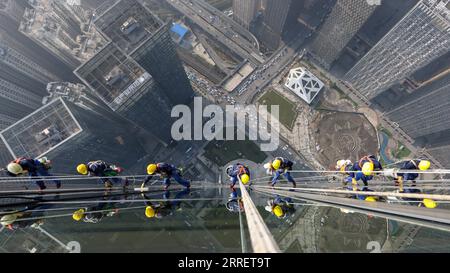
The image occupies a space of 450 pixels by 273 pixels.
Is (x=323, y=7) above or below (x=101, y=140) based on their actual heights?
above

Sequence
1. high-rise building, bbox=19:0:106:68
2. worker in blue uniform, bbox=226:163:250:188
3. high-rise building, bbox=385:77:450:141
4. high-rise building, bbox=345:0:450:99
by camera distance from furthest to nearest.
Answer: high-rise building, bbox=385:77:450:141 → high-rise building, bbox=19:0:106:68 → high-rise building, bbox=345:0:450:99 → worker in blue uniform, bbox=226:163:250:188

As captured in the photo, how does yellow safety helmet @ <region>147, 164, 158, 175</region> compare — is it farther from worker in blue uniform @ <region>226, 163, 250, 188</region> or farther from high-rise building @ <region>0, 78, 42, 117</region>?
high-rise building @ <region>0, 78, 42, 117</region>

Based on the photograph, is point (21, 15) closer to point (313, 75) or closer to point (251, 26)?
point (251, 26)

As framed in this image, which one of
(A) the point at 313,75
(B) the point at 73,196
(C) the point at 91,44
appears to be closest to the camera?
(B) the point at 73,196

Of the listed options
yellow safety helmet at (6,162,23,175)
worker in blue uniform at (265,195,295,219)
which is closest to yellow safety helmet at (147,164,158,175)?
yellow safety helmet at (6,162,23,175)

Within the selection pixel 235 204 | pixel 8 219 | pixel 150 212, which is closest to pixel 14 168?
pixel 8 219

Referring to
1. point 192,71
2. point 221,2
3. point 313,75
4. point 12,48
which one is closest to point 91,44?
point 12,48
